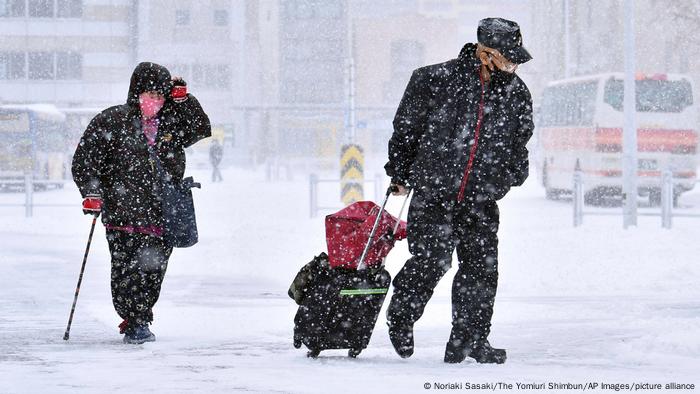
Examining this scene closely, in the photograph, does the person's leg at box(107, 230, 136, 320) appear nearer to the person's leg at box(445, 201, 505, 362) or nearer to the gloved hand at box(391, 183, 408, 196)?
the gloved hand at box(391, 183, 408, 196)

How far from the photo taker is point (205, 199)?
33.6 metres

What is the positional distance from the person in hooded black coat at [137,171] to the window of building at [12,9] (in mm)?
78312

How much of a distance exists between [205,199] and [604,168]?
10.1 metres

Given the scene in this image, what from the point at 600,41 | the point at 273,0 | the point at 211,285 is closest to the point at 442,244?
the point at 211,285

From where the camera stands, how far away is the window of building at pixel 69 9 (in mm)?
83875

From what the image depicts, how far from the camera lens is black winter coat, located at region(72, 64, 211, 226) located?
291 inches

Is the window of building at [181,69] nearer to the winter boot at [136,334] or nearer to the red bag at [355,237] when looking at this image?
the winter boot at [136,334]

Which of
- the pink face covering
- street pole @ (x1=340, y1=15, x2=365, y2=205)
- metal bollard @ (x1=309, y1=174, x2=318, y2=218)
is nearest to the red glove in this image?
the pink face covering

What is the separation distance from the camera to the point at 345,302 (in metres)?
6.54

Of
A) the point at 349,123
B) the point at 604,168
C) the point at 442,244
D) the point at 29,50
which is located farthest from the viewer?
the point at 29,50

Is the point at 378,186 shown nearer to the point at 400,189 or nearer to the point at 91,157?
the point at 91,157

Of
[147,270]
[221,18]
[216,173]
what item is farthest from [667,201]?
[221,18]

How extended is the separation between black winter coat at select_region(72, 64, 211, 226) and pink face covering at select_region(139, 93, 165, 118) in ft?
0.11

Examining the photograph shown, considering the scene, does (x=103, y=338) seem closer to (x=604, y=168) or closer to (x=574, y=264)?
(x=574, y=264)
